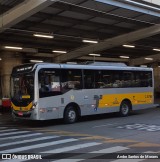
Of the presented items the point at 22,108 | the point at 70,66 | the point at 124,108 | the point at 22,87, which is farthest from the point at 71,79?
the point at 124,108

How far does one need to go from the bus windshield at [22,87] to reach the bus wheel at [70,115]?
7.33ft

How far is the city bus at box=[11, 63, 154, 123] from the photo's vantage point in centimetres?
1669

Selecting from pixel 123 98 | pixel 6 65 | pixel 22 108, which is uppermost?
pixel 6 65

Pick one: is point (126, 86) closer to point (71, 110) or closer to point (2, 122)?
point (71, 110)

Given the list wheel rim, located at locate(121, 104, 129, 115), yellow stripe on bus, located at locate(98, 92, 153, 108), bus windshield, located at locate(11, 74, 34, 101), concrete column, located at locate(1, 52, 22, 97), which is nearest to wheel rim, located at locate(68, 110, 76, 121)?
yellow stripe on bus, located at locate(98, 92, 153, 108)

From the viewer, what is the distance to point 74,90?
18.3 meters

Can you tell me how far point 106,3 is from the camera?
62.9 feet

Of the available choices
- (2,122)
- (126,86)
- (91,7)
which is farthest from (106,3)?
(2,122)

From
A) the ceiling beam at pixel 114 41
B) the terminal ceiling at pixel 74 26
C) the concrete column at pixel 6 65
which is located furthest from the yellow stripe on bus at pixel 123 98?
the concrete column at pixel 6 65

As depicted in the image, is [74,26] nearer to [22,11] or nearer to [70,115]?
[22,11]

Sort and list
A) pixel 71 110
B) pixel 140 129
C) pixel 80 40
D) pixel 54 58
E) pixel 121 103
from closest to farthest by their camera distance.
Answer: pixel 140 129, pixel 71 110, pixel 121 103, pixel 80 40, pixel 54 58

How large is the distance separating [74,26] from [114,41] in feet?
20.6

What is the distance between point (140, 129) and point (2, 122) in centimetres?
867

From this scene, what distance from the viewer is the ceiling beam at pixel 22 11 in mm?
18250
